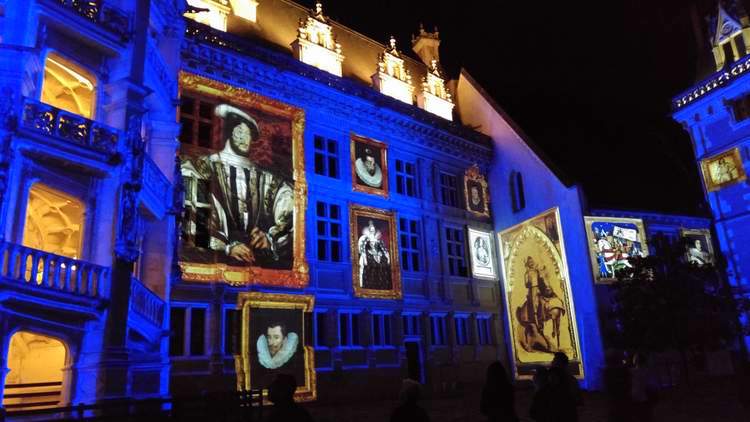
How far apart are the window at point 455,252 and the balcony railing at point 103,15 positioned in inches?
685

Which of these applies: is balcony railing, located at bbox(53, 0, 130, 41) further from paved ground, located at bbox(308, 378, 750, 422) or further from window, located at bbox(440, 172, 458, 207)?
window, located at bbox(440, 172, 458, 207)

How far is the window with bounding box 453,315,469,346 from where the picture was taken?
25.2 metres

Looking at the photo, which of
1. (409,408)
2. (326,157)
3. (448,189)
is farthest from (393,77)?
(409,408)

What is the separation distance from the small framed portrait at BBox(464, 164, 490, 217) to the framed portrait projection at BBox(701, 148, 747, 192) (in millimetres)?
10647

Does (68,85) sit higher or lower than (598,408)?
higher

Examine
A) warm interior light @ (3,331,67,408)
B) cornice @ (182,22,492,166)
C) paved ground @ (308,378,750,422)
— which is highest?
cornice @ (182,22,492,166)

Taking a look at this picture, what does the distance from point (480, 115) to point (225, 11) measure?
15119 millimetres

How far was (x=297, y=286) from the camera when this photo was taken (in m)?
19.8

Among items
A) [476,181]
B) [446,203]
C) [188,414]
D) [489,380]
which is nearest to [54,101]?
[188,414]

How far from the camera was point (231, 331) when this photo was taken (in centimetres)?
1819

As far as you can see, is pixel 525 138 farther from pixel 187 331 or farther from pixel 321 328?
pixel 187 331

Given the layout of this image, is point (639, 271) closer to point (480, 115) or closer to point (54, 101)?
point (480, 115)

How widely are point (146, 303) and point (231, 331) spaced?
18.1 ft

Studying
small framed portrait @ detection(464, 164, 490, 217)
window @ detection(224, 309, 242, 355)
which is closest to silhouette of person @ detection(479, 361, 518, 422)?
window @ detection(224, 309, 242, 355)
